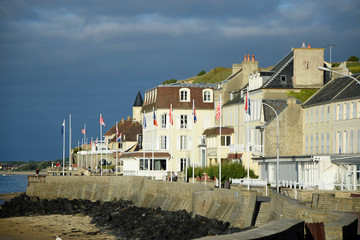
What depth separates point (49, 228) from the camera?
49656mm

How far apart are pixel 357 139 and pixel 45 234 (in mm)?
23578

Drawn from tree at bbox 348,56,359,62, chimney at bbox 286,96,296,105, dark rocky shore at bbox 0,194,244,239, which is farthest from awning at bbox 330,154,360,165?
tree at bbox 348,56,359,62

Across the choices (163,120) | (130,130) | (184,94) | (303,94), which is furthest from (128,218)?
(130,130)

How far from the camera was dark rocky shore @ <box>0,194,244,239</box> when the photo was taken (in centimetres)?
3678

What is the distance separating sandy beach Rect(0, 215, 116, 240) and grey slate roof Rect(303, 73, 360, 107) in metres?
21.5

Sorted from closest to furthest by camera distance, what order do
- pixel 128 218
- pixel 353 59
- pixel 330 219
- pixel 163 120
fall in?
pixel 330 219
pixel 128 218
pixel 163 120
pixel 353 59

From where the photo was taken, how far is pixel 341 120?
54094mm

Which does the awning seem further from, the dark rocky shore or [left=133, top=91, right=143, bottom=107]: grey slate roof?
[left=133, top=91, right=143, bottom=107]: grey slate roof

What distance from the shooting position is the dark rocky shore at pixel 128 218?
121 feet

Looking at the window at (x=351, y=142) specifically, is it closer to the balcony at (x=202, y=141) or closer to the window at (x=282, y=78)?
the window at (x=282, y=78)

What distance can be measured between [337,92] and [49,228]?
25468 mm

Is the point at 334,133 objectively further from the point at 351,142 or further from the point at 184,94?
the point at 184,94

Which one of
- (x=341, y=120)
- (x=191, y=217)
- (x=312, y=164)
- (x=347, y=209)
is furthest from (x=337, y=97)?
(x=347, y=209)

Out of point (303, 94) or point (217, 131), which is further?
point (217, 131)
